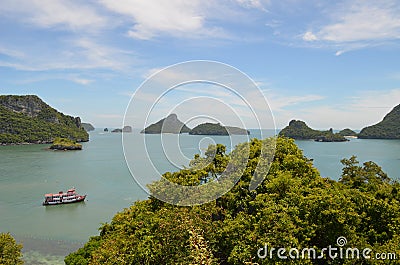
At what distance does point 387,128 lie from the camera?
89.1 meters

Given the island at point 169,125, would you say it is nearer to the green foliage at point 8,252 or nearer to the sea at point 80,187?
the sea at point 80,187

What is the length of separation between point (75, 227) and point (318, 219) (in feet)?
55.2

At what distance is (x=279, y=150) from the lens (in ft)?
34.5

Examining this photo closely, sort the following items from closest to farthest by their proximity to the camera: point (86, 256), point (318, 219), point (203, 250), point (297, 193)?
point (203, 250), point (318, 219), point (297, 193), point (86, 256)

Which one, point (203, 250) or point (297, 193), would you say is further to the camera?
point (297, 193)

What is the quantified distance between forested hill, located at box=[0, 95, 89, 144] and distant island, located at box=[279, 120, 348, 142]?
182 ft

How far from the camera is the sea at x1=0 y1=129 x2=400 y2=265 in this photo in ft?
27.7

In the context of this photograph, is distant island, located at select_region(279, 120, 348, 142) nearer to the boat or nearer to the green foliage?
the boat

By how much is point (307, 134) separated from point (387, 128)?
2190cm

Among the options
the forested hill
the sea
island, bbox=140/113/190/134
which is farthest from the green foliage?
the forested hill

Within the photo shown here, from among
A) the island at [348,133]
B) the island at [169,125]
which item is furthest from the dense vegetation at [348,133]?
the island at [169,125]

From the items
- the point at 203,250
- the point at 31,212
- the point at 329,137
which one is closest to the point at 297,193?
the point at 203,250

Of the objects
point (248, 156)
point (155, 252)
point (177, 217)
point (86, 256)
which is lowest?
point (86, 256)

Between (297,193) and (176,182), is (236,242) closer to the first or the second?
(297,193)
